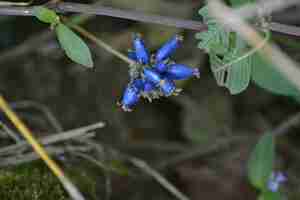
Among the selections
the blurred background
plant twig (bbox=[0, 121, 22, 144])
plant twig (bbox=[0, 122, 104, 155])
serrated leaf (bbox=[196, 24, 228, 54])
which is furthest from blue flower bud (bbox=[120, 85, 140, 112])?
the blurred background

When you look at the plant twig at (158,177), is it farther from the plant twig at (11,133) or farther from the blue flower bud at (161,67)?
the blue flower bud at (161,67)

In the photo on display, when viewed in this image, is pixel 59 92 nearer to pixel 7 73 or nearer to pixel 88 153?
pixel 7 73

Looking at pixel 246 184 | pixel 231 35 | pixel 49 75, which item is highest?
pixel 49 75

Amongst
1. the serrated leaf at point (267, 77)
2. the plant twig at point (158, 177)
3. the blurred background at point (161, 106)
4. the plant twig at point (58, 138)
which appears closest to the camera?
the serrated leaf at point (267, 77)

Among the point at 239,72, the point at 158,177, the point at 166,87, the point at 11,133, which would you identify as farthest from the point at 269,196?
the point at 11,133

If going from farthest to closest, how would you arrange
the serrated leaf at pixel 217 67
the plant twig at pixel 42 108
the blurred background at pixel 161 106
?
the blurred background at pixel 161 106
the plant twig at pixel 42 108
the serrated leaf at pixel 217 67

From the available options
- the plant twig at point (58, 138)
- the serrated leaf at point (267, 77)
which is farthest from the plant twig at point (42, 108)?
the serrated leaf at point (267, 77)

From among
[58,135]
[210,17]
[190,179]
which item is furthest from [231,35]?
[190,179]
